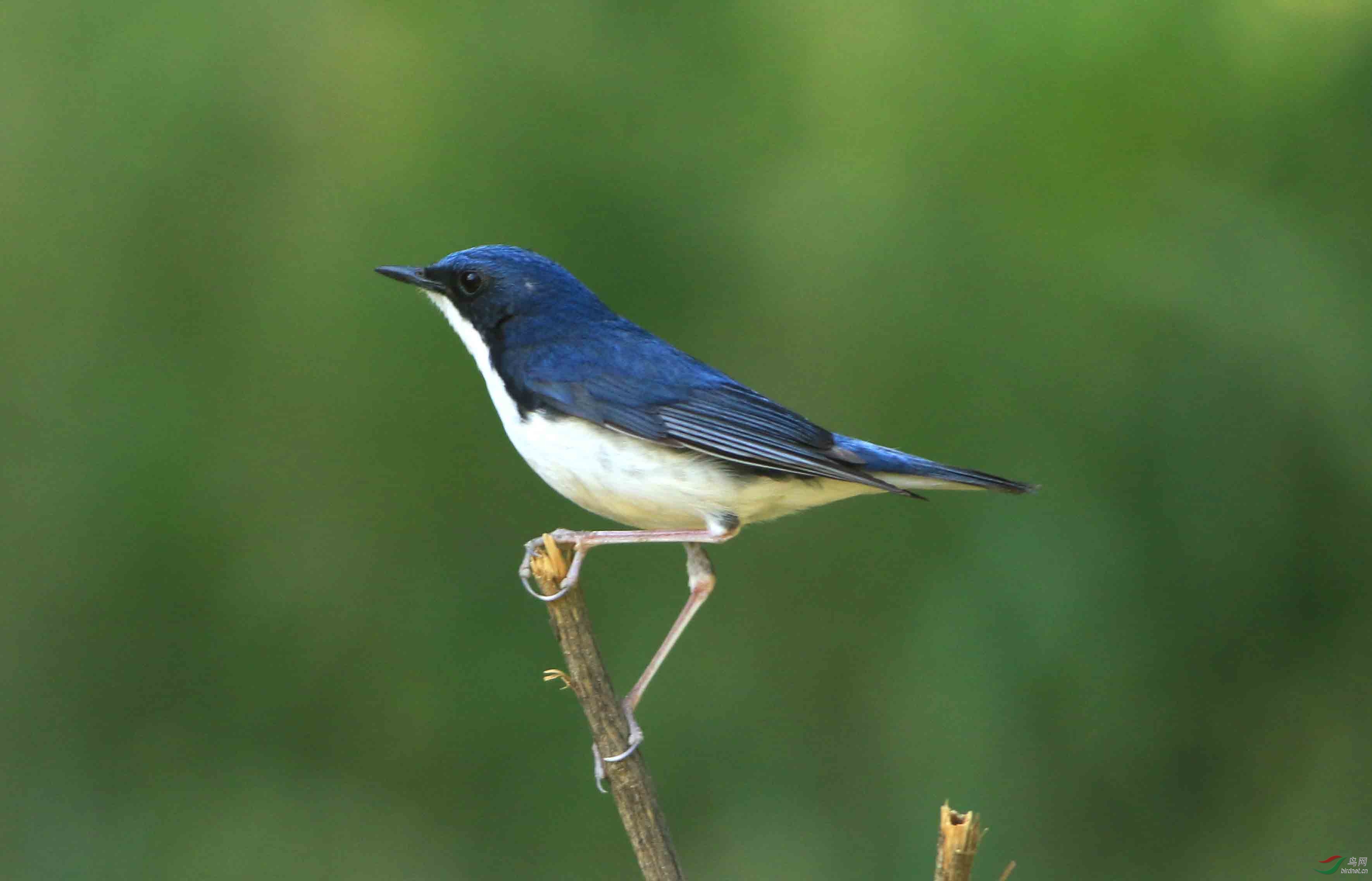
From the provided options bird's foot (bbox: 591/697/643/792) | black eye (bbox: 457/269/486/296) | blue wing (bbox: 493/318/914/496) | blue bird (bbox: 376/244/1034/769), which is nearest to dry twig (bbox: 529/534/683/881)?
bird's foot (bbox: 591/697/643/792)

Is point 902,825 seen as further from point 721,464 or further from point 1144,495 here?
point 721,464

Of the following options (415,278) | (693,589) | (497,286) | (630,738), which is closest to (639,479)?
(693,589)

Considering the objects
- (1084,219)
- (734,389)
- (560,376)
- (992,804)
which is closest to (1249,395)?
(1084,219)

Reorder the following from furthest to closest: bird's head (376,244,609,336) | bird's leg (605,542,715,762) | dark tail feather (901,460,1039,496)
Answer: bird's head (376,244,609,336) < bird's leg (605,542,715,762) < dark tail feather (901,460,1039,496)

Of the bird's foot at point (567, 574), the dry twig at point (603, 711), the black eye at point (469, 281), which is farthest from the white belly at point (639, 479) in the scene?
the black eye at point (469, 281)

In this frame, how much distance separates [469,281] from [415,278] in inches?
6.4

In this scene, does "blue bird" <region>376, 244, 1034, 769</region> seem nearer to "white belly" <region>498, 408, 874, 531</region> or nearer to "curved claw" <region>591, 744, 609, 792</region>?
"white belly" <region>498, 408, 874, 531</region>

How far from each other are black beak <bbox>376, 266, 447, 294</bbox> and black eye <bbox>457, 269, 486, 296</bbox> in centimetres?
6

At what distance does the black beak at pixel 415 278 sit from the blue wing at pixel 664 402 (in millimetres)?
319

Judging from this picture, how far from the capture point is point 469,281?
4.01 meters

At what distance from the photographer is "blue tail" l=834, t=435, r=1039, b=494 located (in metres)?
3.57

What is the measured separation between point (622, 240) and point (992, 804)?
8.71 ft

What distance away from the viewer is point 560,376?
145 inches

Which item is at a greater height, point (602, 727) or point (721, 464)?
point (721, 464)
